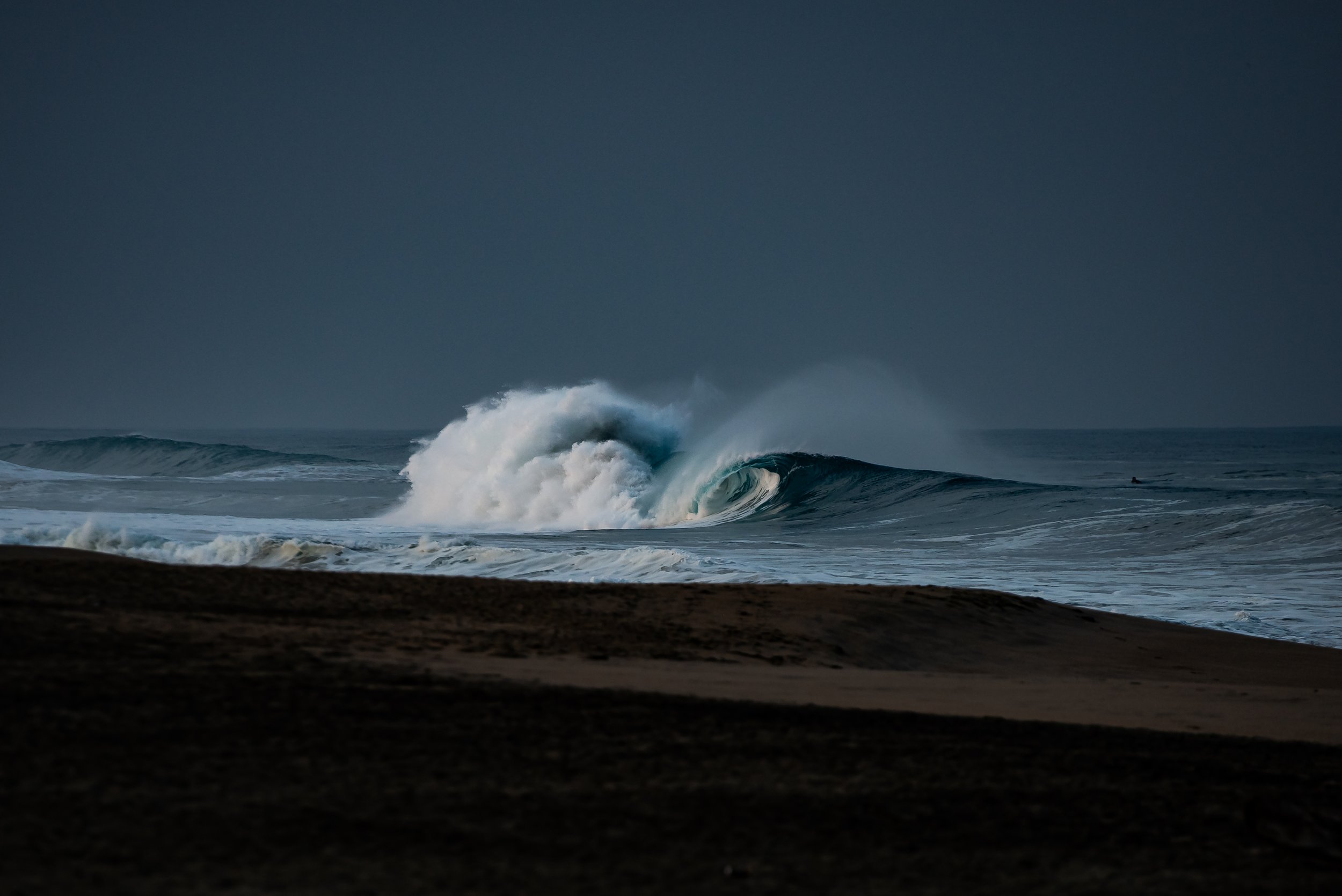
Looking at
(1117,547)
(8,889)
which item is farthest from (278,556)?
(1117,547)

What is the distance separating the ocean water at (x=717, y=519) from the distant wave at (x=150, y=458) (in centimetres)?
522

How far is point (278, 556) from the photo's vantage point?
14.1 meters

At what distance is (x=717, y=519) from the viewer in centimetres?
2612

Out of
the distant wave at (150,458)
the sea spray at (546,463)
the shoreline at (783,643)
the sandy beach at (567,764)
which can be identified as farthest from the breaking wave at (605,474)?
the distant wave at (150,458)

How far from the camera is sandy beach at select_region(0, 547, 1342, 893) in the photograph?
3156mm

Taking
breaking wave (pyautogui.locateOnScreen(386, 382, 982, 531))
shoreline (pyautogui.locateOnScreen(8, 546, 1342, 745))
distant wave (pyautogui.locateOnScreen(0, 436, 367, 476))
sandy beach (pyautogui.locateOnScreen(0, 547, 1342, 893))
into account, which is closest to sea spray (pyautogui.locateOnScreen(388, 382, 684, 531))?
breaking wave (pyautogui.locateOnScreen(386, 382, 982, 531))

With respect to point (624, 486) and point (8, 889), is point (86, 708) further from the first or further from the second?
point (624, 486)

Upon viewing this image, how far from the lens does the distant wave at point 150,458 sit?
5482 centimetres

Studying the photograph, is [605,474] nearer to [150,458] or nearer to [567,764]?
[567,764]

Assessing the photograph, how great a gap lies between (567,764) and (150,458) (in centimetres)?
6196

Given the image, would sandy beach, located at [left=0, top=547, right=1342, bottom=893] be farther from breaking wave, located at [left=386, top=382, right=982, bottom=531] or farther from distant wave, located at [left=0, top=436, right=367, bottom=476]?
distant wave, located at [left=0, top=436, right=367, bottom=476]

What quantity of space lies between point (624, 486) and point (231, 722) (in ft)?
79.3

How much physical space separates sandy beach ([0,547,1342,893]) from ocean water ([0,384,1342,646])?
625cm

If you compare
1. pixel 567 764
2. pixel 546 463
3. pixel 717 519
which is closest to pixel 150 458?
pixel 546 463
